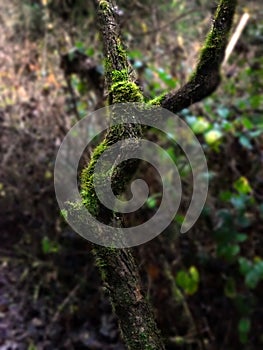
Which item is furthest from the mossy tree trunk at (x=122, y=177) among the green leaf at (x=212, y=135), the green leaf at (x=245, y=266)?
the green leaf at (x=245, y=266)

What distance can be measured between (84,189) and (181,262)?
7.48ft

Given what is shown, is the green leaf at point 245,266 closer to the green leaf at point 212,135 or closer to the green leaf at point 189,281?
the green leaf at point 189,281

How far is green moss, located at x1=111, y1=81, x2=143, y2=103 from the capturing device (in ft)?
2.61

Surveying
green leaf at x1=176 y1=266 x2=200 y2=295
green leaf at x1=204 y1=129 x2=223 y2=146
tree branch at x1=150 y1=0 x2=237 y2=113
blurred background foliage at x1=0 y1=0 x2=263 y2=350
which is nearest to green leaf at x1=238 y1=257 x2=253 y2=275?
blurred background foliage at x1=0 y1=0 x2=263 y2=350

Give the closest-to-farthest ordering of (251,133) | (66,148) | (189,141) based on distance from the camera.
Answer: (251,133) → (189,141) → (66,148)

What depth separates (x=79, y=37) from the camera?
11.8ft

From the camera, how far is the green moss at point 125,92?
0.79 m

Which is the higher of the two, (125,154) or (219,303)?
(219,303)

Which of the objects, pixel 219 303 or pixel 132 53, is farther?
pixel 219 303

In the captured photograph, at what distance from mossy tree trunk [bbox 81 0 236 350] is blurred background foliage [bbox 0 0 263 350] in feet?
4.81

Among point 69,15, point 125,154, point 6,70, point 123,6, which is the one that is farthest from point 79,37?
point 125,154

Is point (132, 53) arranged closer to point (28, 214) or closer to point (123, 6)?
point (123, 6)

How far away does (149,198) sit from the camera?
8.79 feet

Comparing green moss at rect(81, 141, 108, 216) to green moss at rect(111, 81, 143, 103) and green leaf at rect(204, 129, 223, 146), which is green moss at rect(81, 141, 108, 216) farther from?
green leaf at rect(204, 129, 223, 146)
